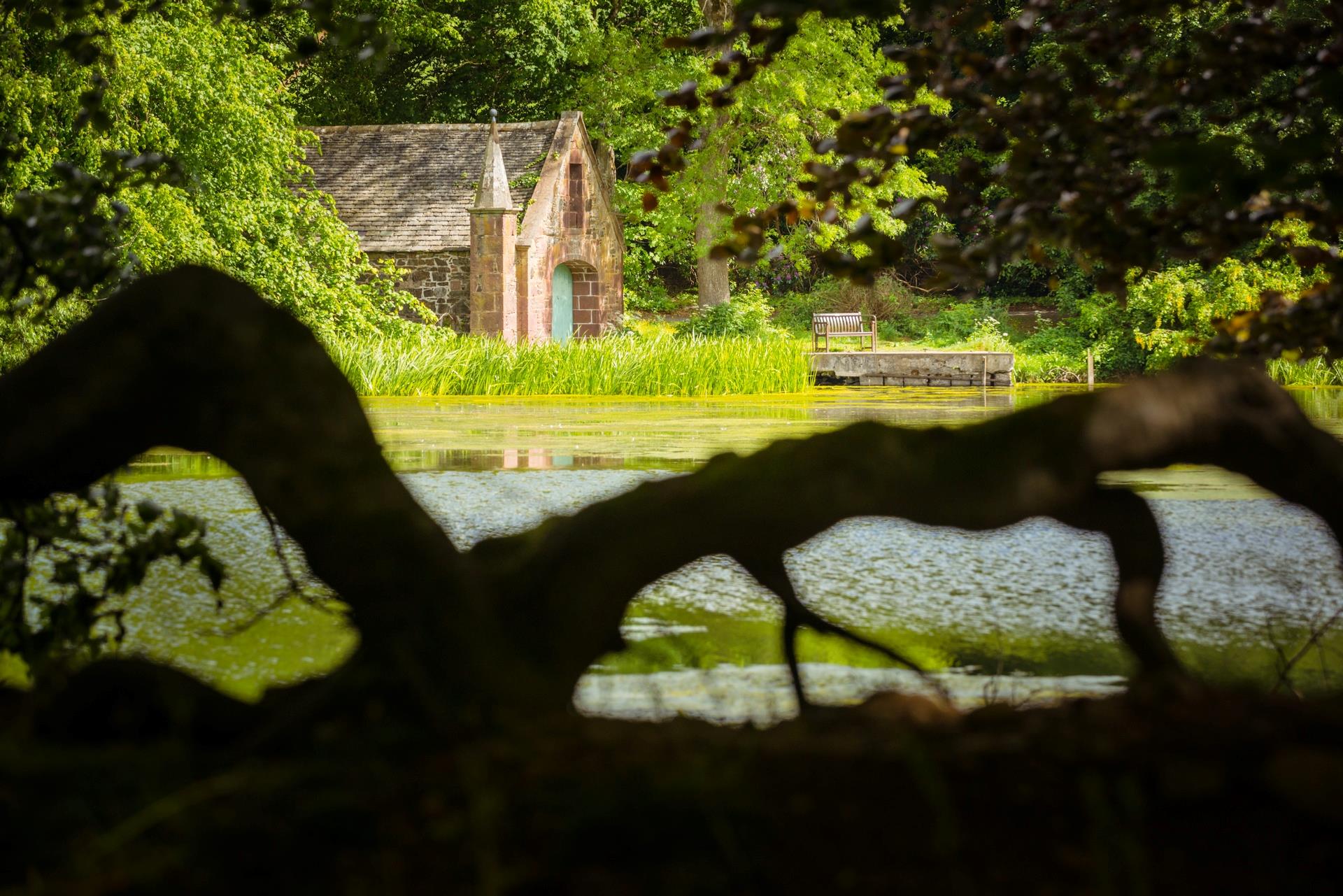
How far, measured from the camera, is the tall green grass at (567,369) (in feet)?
67.4

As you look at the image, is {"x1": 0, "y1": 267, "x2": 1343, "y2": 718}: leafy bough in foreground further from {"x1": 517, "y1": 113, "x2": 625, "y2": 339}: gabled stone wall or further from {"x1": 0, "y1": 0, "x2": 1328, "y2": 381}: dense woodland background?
{"x1": 517, "y1": 113, "x2": 625, "y2": 339}: gabled stone wall

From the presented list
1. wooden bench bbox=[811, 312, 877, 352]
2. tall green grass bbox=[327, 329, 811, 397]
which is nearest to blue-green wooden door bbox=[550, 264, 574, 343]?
wooden bench bbox=[811, 312, 877, 352]

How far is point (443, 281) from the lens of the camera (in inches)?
1148

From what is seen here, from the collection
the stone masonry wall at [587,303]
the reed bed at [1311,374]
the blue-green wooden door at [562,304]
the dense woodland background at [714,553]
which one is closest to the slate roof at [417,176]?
the blue-green wooden door at [562,304]

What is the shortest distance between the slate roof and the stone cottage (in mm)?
22

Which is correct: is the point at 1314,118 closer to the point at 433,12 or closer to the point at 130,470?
the point at 130,470

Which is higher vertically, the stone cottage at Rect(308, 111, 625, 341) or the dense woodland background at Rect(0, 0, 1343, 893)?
the stone cottage at Rect(308, 111, 625, 341)

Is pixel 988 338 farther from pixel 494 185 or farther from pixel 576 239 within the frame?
pixel 494 185

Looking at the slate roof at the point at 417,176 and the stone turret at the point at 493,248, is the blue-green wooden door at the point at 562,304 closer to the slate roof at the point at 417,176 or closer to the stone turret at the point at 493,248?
the slate roof at the point at 417,176

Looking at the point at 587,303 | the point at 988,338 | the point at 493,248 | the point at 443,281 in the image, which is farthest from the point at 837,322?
the point at 443,281

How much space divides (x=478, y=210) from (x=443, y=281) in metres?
1.95

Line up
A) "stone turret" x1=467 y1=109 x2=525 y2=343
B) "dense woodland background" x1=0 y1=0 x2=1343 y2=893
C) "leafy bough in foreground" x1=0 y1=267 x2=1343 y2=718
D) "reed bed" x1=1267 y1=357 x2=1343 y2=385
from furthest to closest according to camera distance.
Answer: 1. "stone turret" x1=467 y1=109 x2=525 y2=343
2. "reed bed" x1=1267 y1=357 x2=1343 y2=385
3. "leafy bough in foreground" x1=0 y1=267 x2=1343 y2=718
4. "dense woodland background" x1=0 y1=0 x2=1343 y2=893

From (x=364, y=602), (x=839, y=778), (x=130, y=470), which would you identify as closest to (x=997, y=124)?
(x=364, y=602)

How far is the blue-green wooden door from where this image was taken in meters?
30.5
